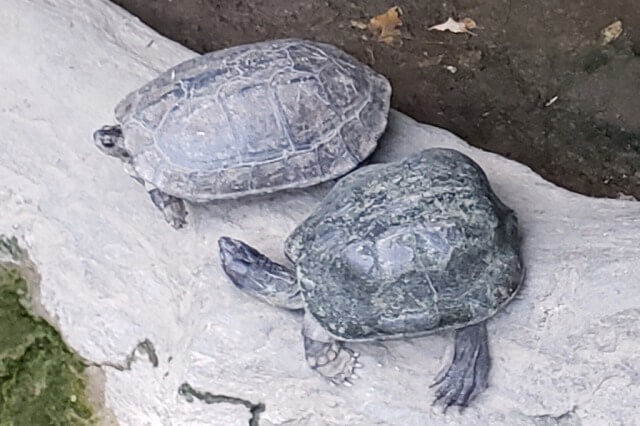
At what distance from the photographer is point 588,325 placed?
239 cm

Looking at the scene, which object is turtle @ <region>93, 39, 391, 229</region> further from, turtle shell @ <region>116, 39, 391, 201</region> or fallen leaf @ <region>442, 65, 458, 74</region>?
fallen leaf @ <region>442, 65, 458, 74</region>

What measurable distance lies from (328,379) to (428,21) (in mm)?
1725

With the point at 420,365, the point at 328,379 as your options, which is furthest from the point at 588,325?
the point at 328,379

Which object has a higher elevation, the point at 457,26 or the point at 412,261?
the point at 412,261

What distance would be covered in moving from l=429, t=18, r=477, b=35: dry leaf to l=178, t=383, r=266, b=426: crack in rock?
1788 mm

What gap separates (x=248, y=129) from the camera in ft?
8.56

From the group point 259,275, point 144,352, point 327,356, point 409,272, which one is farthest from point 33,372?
point 409,272

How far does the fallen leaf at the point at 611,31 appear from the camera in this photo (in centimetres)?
349

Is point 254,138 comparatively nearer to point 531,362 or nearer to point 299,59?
point 299,59

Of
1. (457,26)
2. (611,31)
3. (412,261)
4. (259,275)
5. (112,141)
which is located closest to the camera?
(412,261)

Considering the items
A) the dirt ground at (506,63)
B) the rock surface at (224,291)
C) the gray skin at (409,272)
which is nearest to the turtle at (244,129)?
the rock surface at (224,291)

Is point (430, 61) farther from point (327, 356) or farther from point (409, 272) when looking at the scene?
point (327, 356)

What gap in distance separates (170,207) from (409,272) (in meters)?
0.74

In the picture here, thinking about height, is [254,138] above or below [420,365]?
above
